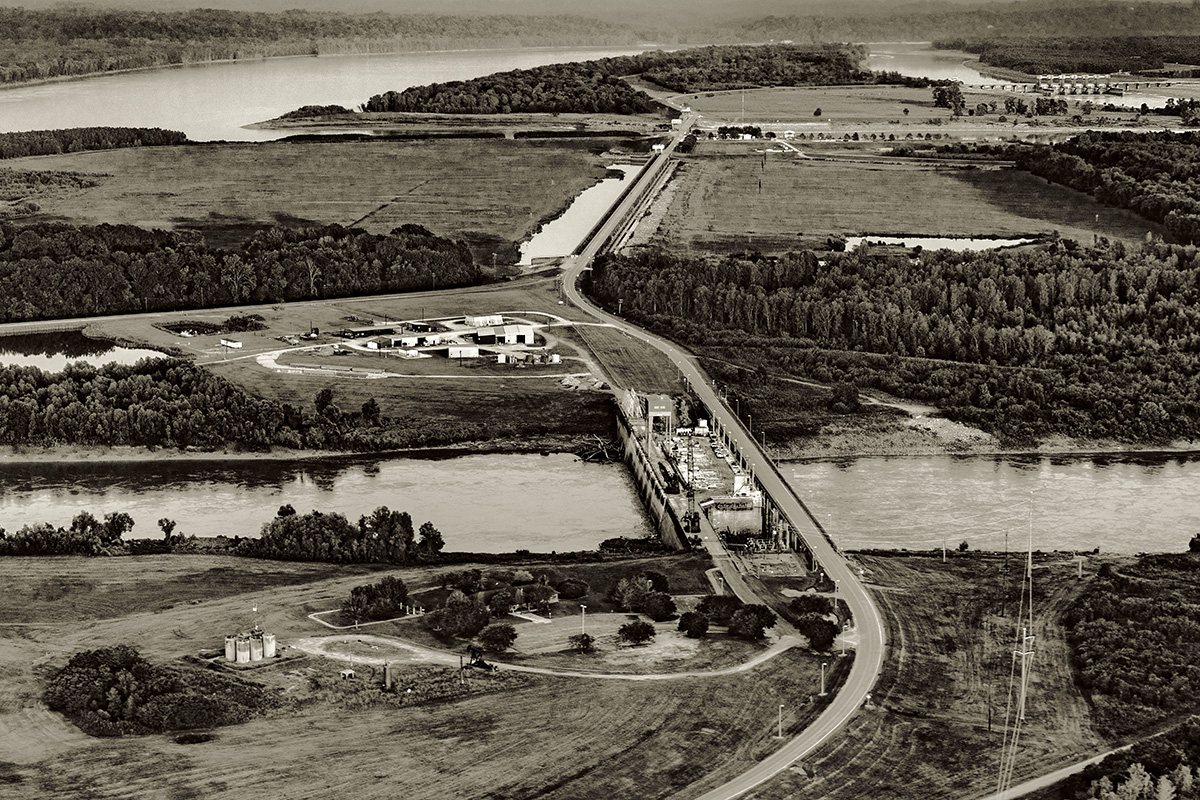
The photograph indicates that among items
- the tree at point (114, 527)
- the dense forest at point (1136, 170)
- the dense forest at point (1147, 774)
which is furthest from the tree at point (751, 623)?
the dense forest at point (1136, 170)

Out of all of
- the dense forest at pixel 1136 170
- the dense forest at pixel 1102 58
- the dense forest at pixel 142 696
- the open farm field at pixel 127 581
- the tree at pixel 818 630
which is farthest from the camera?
the dense forest at pixel 1102 58

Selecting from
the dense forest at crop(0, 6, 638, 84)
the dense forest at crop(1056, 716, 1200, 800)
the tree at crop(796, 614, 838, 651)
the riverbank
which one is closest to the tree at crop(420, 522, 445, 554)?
the tree at crop(796, 614, 838, 651)

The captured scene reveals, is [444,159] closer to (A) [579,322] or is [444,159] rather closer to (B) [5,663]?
(A) [579,322]

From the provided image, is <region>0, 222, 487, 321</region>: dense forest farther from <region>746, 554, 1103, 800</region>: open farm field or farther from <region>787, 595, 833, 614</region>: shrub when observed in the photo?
<region>787, 595, 833, 614</region>: shrub

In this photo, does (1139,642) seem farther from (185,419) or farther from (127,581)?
(185,419)

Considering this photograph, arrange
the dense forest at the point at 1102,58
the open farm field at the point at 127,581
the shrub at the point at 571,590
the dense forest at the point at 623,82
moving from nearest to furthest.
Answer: the open farm field at the point at 127,581
the shrub at the point at 571,590
the dense forest at the point at 623,82
the dense forest at the point at 1102,58

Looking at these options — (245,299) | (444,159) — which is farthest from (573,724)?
(444,159)

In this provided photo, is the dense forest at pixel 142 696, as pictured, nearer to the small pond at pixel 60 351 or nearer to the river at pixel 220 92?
the small pond at pixel 60 351
